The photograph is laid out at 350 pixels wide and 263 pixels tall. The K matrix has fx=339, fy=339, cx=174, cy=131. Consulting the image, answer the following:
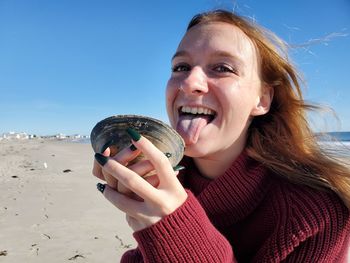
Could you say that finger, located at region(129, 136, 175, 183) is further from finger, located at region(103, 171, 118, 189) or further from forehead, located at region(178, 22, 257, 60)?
forehead, located at region(178, 22, 257, 60)

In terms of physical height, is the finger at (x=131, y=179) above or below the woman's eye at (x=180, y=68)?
below

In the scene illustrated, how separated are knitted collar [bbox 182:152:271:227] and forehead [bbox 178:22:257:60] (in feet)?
2.86

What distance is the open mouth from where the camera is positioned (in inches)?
100

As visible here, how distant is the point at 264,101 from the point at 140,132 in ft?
4.51

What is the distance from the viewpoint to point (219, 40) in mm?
2584

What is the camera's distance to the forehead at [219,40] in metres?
2.58

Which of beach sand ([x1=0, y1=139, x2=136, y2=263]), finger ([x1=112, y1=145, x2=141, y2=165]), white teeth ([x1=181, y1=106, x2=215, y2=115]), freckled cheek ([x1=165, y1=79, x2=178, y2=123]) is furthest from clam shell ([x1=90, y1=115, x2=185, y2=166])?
beach sand ([x1=0, y1=139, x2=136, y2=263])

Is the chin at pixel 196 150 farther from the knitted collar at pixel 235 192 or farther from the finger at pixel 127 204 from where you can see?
the finger at pixel 127 204

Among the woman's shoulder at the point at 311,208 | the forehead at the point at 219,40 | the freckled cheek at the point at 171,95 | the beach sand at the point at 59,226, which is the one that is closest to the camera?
the woman's shoulder at the point at 311,208

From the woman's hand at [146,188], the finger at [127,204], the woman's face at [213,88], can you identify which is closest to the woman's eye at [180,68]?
the woman's face at [213,88]

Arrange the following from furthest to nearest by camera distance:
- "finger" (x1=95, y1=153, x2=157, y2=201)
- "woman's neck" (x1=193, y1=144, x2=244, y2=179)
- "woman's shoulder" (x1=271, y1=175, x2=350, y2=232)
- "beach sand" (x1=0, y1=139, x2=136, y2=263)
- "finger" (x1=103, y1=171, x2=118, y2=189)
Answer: "beach sand" (x1=0, y1=139, x2=136, y2=263) < "woman's neck" (x1=193, y1=144, x2=244, y2=179) < "woman's shoulder" (x1=271, y1=175, x2=350, y2=232) < "finger" (x1=103, y1=171, x2=118, y2=189) < "finger" (x1=95, y1=153, x2=157, y2=201)

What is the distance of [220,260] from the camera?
2.06 m

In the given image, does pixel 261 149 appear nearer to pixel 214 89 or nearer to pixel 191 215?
pixel 214 89

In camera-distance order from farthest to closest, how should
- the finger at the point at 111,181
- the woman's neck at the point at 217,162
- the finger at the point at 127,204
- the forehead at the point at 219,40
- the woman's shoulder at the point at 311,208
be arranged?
the woman's neck at the point at 217,162 < the forehead at the point at 219,40 < the woman's shoulder at the point at 311,208 < the finger at the point at 111,181 < the finger at the point at 127,204
